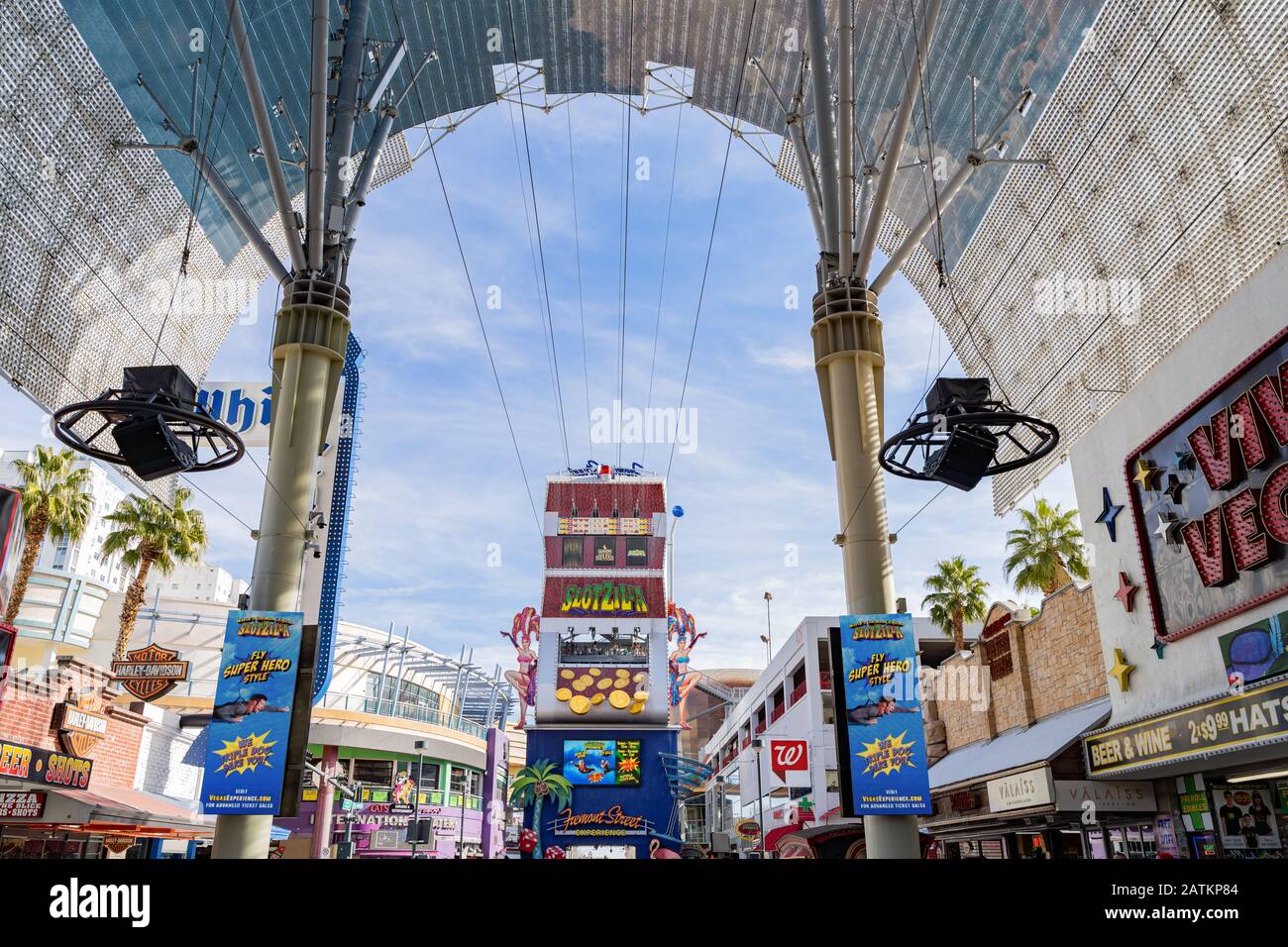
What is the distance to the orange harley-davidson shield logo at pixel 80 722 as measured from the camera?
75.9ft

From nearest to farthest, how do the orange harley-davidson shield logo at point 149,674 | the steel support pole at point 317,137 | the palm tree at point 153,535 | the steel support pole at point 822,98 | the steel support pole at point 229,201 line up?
the steel support pole at point 822,98 → the steel support pole at point 317,137 → the steel support pole at point 229,201 → the orange harley-davidson shield logo at point 149,674 → the palm tree at point 153,535

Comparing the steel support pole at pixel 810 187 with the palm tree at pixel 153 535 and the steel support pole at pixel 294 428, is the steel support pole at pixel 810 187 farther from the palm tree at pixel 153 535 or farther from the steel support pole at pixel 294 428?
the palm tree at pixel 153 535

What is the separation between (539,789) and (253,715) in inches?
1593

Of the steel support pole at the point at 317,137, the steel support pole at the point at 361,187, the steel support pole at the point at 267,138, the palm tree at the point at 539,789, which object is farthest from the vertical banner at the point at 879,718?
the palm tree at the point at 539,789

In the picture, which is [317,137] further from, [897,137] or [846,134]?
[897,137]

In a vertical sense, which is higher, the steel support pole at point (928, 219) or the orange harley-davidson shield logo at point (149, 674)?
the steel support pole at point (928, 219)

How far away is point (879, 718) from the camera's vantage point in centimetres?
1485

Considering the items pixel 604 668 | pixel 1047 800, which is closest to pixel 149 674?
pixel 1047 800

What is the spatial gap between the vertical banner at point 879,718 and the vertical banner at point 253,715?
9.50 m

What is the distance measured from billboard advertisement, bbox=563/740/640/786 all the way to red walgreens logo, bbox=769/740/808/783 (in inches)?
852

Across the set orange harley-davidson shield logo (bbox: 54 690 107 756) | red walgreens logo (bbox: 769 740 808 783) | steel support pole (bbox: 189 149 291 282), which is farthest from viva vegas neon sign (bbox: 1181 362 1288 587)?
orange harley-davidson shield logo (bbox: 54 690 107 756)

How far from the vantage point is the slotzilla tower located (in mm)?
53344

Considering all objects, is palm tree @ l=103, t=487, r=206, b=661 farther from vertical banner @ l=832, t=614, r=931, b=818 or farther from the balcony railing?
vertical banner @ l=832, t=614, r=931, b=818
